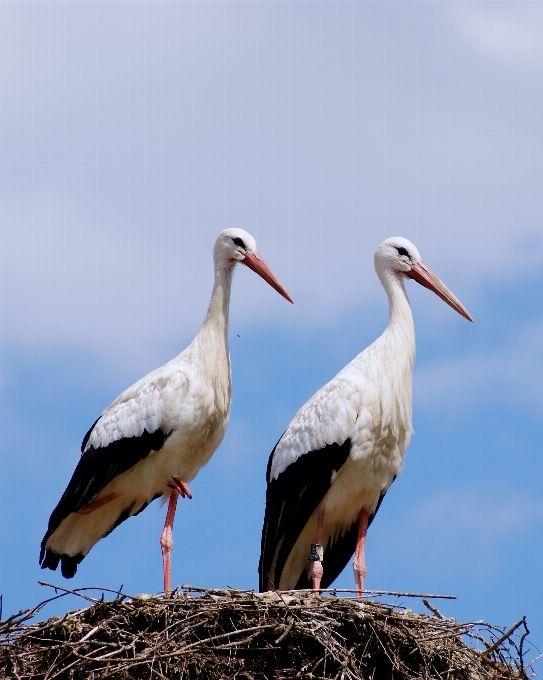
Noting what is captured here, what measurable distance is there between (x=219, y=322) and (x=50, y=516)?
73.2 inches

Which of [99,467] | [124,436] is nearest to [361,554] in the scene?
[124,436]

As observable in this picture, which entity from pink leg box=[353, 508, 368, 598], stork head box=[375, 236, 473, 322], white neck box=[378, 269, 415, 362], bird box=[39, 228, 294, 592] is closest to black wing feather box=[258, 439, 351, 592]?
pink leg box=[353, 508, 368, 598]

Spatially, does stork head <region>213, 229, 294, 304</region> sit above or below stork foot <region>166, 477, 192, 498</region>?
above

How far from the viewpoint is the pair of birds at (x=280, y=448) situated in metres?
9.70

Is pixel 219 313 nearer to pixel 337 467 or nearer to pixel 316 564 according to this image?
pixel 337 467

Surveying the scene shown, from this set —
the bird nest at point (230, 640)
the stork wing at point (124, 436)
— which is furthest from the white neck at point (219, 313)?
the bird nest at point (230, 640)

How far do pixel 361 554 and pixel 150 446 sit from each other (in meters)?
1.63

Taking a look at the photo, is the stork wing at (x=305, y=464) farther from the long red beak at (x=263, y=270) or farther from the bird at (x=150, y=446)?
the long red beak at (x=263, y=270)

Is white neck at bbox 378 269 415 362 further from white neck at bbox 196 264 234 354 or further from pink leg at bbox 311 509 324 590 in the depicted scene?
pink leg at bbox 311 509 324 590

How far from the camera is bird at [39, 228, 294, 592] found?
10.1 m

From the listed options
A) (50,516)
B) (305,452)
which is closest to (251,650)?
(305,452)

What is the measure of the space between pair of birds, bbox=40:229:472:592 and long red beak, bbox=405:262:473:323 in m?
0.01

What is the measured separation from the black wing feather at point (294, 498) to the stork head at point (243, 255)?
5.14 ft

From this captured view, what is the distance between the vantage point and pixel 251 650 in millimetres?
8234
